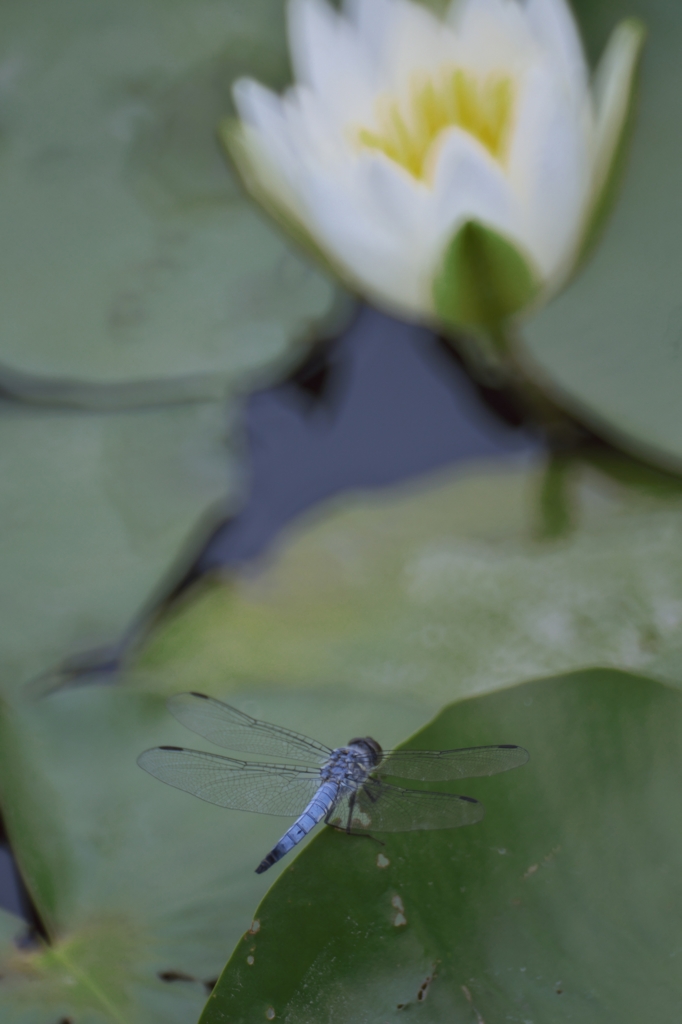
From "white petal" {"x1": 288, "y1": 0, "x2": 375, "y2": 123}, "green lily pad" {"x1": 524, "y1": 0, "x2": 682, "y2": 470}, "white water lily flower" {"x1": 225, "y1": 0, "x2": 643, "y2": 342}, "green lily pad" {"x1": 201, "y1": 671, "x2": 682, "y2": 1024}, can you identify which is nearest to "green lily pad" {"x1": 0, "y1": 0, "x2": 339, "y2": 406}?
"white water lily flower" {"x1": 225, "y1": 0, "x2": 643, "y2": 342}

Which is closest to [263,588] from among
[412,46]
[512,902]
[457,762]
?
[457,762]

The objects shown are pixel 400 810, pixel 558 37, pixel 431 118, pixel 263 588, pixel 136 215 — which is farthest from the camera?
pixel 136 215

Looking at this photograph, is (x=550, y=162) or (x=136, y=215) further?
(x=136, y=215)

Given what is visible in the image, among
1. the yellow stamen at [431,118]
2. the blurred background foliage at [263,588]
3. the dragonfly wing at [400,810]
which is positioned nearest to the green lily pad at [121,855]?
the blurred background foliage at [263,588]

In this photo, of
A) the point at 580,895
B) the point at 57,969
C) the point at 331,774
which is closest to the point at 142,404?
the point at 331,774

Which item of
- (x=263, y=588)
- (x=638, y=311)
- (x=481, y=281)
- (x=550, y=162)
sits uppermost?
(x=550, y=162)

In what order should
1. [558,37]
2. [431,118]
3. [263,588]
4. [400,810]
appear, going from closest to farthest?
[400,810] → [558,37] → [431,118] → [263,588]

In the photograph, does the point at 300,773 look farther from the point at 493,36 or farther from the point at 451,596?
the point at 493,36

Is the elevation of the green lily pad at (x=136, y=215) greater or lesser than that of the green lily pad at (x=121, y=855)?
greater

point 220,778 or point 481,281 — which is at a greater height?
point 481,281

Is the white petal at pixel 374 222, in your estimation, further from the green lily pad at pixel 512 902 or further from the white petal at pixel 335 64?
the green lily pad at pixel 512 902
